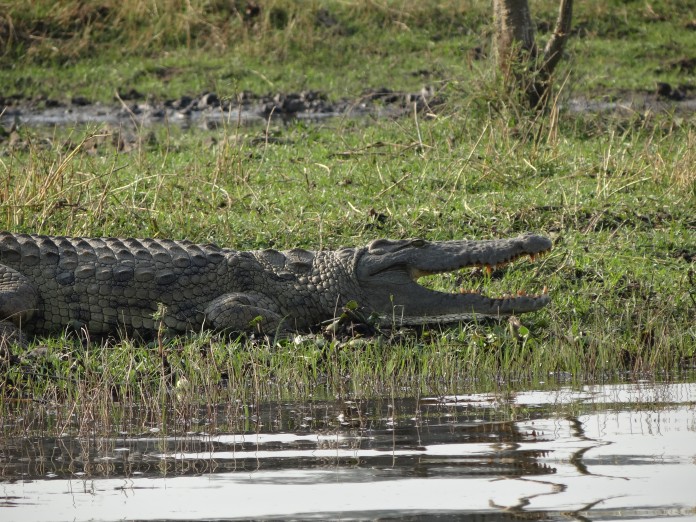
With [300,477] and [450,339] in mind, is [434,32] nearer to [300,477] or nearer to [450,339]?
[450,339]

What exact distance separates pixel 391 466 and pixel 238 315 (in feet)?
9.53

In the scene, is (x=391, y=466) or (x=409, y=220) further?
(x=409, y=220)

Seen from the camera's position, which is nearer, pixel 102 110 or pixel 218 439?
pixel 218 439

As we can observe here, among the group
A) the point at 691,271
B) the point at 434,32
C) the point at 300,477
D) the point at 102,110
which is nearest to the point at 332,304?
the point at 691,271

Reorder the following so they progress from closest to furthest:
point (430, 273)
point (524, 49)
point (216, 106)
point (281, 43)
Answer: point (430, 273), point (524, 49), point (216, 106), point (281, 43)

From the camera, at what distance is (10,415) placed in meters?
5.29

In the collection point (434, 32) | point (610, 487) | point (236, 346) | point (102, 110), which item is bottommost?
point (610, 487)

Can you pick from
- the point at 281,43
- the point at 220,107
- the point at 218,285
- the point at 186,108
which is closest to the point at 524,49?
the point at 220,107

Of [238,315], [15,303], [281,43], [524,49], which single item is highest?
[281,43]

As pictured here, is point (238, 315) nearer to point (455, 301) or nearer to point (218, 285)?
point (218, 285)

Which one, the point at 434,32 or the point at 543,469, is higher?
the point at 434,32

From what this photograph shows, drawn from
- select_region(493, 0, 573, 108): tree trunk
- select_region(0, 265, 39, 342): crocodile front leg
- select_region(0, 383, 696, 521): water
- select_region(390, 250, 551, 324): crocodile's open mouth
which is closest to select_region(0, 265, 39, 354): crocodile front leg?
select_region(0, 265, 39, 342): crocodile front leg

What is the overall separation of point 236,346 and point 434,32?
1202 centimetres

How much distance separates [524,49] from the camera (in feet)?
36.6
